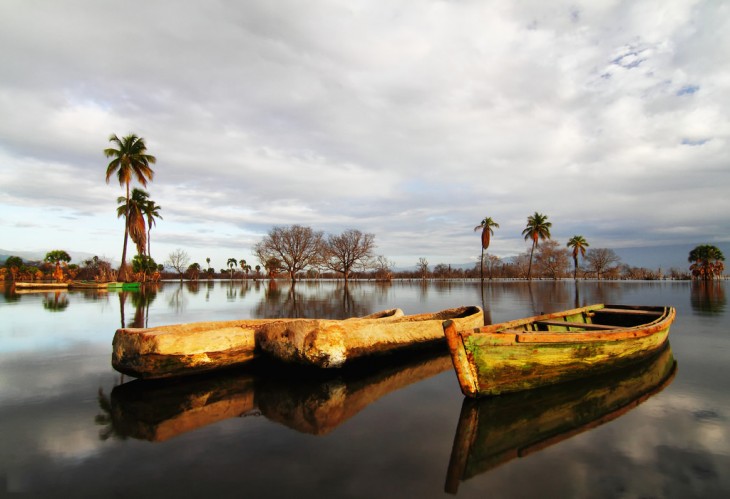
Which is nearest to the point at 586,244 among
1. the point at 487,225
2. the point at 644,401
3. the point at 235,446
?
the point at 487,225

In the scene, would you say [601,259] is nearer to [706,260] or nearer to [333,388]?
[706,260]

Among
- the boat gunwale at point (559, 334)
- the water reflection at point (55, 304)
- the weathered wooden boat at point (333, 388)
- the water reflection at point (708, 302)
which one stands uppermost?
the boat gunwale at point (559, 334)

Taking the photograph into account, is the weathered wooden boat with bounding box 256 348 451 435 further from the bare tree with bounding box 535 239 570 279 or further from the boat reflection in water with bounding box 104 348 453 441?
the bare tree with bounding box 535 239 570 279

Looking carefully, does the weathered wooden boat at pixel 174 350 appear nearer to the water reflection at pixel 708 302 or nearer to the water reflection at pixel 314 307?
the water reflection at pixel 314 307

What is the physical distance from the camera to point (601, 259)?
7056 cm

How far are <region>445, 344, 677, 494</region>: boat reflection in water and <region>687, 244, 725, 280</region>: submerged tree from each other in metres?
66.5

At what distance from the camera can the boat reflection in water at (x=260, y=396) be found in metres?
4.44

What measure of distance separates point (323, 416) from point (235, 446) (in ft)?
3.91

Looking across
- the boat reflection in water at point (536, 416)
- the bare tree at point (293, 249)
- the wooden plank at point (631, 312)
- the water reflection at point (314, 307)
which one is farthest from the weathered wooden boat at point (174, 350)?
the bare tree at point (293, 249)

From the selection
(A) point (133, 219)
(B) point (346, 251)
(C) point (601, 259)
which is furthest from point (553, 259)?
(A) point (133, 219)

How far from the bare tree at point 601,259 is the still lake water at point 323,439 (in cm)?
7475

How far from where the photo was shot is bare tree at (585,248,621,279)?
70688 millimetres

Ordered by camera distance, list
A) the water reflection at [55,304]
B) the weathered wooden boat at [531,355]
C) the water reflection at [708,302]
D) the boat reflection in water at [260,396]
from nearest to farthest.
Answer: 1. the boat reflection in water at [260,396]
2. the weathered wooden boat at [531,355]
3. the water reflection at [708,302]
4. the water reflection at [55,304]

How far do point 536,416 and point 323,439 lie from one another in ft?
8.55
